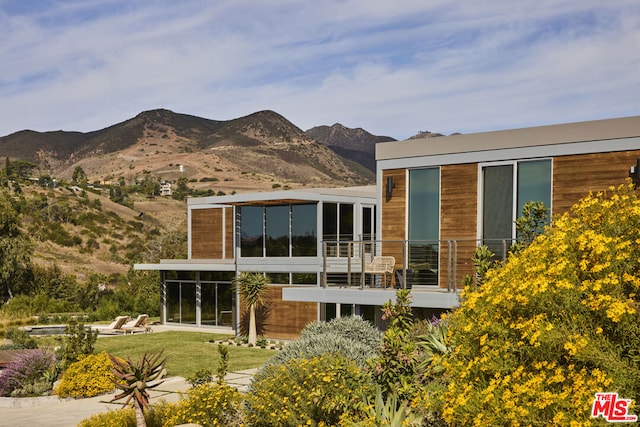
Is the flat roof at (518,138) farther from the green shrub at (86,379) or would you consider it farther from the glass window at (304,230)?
the green shrub at (86,379)

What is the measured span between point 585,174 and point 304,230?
44.1ft

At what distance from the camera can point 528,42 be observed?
2617 cm

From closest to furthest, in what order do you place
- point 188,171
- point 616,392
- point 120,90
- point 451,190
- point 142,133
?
point 616,392 < point 451,190 < point 120,90 < point 188,171 < point 142,133

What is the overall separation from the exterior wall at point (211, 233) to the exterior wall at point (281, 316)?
16.3ft

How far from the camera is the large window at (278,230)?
27672 millimetres

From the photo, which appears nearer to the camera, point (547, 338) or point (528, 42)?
point (547, 338)

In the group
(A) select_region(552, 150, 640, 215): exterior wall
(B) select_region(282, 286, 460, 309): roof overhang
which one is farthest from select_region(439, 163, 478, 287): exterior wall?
(A) select_region(552, 150, 640, 215): exterior wall

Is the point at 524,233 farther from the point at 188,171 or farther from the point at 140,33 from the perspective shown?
the point at 188,171

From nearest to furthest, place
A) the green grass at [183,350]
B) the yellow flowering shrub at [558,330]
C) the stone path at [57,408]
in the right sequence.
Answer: the yellow flowering shrub at [558,330] < the stone path at [57,408] < the green grass at [183,350]

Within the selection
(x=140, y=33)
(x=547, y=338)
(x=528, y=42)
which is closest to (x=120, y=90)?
(x=140, y=33)

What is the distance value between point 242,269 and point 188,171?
96063 mm

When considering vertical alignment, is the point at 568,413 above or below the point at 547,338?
below

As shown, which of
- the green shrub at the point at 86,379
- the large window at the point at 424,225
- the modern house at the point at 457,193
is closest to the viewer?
the modern house at the point at 457,193

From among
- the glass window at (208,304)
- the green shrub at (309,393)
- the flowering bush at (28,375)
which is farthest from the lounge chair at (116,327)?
the green shrub at (309,393)
